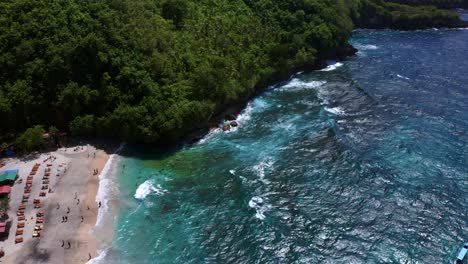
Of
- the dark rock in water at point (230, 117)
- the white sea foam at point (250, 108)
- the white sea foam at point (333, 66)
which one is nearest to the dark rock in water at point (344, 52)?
the white sea foam at point (333, 66)

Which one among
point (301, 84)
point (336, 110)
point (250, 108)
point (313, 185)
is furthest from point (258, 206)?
point (301, 84)

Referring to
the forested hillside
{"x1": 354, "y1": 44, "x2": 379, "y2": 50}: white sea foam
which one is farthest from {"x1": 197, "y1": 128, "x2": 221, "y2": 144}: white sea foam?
{"x1": 354, "y1": 44, "x2": 379, "y2": 50}: white sea foam

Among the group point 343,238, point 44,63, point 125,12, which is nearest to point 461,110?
point 343,238

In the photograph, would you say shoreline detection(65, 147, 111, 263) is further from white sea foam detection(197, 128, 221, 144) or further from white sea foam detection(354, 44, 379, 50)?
white sea foam detection(354, 44, 379, 50)

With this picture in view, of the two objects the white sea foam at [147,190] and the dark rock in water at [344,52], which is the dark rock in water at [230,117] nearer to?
the white sea foam at [147,190]

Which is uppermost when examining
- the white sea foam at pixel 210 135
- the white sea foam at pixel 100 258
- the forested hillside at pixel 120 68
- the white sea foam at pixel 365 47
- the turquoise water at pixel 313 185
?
the forested hillside at pixel 120 68

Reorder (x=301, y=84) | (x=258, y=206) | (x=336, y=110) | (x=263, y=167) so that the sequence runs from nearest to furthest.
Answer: (x=258, y=206) < (x=263, y=167) < (x=336, y=110) < (x=301, y=84)

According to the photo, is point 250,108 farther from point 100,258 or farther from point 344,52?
point 100,258
